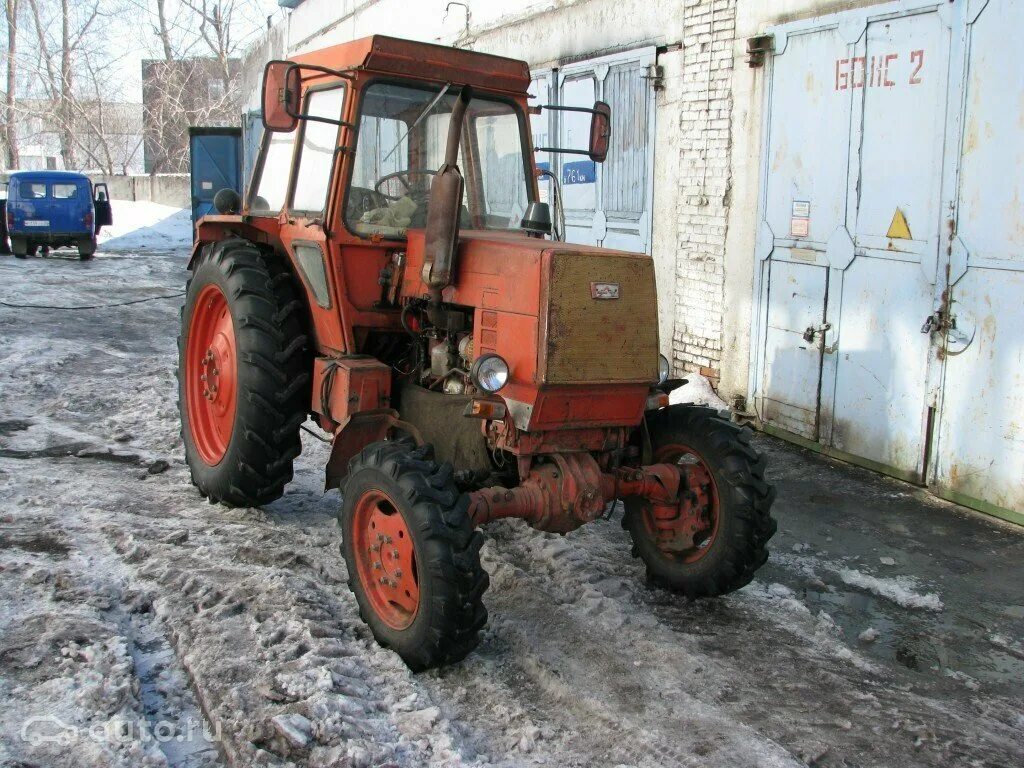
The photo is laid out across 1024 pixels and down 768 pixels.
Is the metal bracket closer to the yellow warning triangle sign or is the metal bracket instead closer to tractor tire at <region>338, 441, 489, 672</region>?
the yellow warning triangle sign

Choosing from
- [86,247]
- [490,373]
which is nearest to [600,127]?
[490,373]

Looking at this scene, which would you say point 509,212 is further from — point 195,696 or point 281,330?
point 195,696

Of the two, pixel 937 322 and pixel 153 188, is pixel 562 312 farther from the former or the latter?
pixel 153 188

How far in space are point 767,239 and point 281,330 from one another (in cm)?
395

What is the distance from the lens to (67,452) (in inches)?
255

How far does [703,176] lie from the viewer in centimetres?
818

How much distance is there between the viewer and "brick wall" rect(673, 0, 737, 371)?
26.1 feet

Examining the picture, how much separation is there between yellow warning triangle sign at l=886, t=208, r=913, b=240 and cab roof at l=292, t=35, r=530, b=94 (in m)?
2.67

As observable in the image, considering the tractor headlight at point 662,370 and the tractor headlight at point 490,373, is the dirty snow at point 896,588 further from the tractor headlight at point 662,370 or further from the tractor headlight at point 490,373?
the tractor headlight at point 490,373

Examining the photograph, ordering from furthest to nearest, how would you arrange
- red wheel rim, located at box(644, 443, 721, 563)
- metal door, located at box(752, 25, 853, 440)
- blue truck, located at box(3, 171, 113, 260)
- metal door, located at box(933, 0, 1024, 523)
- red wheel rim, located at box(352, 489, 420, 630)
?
blue truck, located at box(3, 171, 113, 260) → metal door, located at box(752, 25, 853, 440) → metal door, located at box(933, 0, 1024, 523) → red wheel rim, located at box(644, 443, 721, 563) → red wheel rim, located at box(352, 489, 420, 630)

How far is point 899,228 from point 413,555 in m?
4.07

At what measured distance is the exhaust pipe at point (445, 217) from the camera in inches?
163

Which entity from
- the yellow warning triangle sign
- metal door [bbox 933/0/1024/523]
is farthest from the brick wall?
metal door [bbox 933/0/1024/523]

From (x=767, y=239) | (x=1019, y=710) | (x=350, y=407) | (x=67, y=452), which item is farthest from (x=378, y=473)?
(x=767, y=239)
